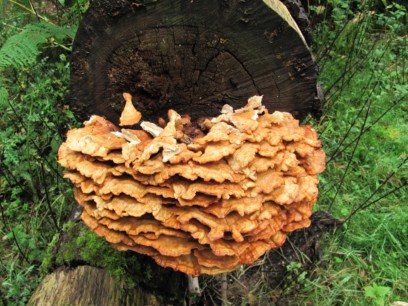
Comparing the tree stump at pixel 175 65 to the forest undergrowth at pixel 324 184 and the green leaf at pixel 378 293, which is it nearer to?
the forest undergrowth at pixel 324 184

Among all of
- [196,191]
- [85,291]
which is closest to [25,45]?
[85,291]

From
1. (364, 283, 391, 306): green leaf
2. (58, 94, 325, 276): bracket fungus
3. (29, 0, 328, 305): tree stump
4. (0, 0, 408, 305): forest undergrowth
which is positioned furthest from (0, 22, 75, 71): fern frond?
(364, 283, 391, 306): green leaf

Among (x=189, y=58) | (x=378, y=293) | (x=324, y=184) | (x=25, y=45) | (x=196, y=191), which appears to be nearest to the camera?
(x=196, y=191)

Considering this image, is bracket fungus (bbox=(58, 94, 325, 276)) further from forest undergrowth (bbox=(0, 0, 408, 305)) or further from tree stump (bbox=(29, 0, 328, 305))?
forest undergrowth (bbox=(0, 0, 408, 305))

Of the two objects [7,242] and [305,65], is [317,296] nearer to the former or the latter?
[305,65]

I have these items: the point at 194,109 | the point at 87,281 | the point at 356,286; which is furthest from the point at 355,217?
the point at 87,281

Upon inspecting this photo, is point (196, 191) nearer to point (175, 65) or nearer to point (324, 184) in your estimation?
point (175, 65)
